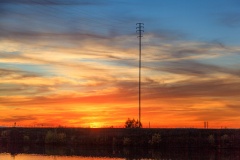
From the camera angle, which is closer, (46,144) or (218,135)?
(218,135)

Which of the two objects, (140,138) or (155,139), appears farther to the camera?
(140,138)

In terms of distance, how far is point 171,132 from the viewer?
244ft

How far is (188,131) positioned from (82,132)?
16.9 metres

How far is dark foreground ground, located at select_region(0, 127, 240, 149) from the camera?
241 feet

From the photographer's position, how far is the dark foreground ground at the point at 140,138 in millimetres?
73375

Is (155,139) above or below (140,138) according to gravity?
below

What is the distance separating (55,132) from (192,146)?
72.5 feet

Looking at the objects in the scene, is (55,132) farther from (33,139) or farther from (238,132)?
(238,132)

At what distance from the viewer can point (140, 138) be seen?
7462cm

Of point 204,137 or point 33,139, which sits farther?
point 33,139

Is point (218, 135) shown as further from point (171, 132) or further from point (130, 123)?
point (130, 123)

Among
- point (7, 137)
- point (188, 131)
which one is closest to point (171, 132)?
point (188, 131)

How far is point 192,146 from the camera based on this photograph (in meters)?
72.9

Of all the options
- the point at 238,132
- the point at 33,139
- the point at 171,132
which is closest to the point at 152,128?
the point at 171,132
